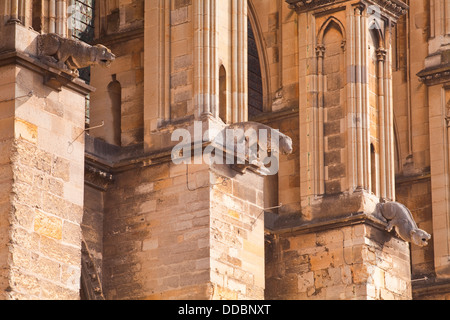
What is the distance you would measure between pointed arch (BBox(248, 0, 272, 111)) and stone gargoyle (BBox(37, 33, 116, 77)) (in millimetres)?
9084

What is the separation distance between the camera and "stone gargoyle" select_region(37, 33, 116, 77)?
2138 cm

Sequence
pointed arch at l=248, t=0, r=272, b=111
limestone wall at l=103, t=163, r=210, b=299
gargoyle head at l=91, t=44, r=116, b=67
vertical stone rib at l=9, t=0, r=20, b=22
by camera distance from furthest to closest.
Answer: pointed arch at l=248, t=0, r=272, b=111 < limestone wall at l=103, t=163, r=210, b=299 < gargoyle head at l=91, t=44, r=116, b=67 < vertical stone rib at l=9, t=0, r=20, b=22

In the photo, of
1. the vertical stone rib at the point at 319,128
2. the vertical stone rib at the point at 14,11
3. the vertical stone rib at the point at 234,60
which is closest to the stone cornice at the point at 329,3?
the vertical stone rib at the point at 319,128

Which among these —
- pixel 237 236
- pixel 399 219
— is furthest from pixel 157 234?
pixel 399 219

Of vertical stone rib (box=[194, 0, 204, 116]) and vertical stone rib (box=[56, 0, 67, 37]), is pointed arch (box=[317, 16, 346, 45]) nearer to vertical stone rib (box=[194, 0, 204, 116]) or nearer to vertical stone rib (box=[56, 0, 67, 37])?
vertical stone rib (box=[194, 0, 204, 116])

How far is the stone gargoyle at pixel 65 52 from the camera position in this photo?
21375mm

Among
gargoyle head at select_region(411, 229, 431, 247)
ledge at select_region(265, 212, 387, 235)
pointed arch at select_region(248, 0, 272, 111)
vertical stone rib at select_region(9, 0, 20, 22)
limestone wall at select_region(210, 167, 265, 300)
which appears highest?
pointed arch at select_region(248, 0, 272, 111)

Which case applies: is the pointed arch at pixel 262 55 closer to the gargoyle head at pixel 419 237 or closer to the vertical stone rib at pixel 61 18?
the gargoyle head at pixel 419 237

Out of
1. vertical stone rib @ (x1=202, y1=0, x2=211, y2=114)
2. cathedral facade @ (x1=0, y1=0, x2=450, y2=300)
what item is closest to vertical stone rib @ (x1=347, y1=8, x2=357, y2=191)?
cathedral facade @ (x1=0, y1=0, x2=450, y2=300)

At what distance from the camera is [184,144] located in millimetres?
24766

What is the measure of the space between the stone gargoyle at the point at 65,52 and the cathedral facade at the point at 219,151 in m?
0.03

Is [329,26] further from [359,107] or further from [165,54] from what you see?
[165,54]

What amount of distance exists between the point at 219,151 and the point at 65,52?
A: 13.0 feet

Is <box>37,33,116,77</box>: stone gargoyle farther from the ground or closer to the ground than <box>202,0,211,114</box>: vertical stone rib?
closer to the ground
